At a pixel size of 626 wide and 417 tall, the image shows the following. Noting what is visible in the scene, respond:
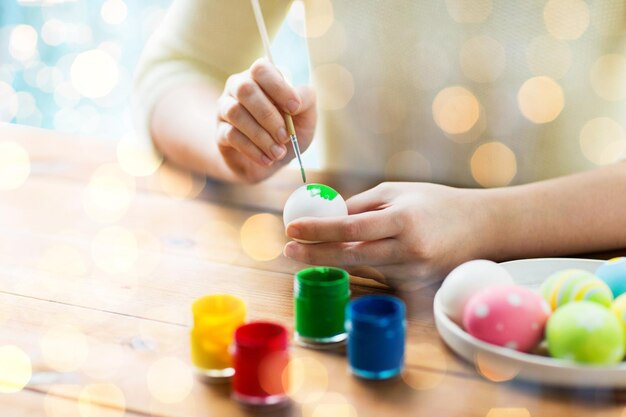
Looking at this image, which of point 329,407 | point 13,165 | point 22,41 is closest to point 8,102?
point 22,41

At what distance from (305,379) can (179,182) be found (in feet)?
2.14

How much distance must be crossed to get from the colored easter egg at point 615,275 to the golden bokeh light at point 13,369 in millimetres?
589

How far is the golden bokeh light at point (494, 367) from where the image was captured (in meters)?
0.70

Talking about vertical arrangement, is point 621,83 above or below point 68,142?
above

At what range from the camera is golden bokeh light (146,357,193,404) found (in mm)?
698

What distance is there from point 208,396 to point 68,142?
943 mm

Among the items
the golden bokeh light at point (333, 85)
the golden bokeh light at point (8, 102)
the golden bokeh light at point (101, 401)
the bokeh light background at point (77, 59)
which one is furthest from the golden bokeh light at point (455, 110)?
the golden bokeh light at point (8, 102)

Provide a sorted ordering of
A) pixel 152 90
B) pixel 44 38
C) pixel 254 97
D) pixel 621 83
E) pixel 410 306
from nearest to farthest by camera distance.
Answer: pixel 410 306 → pixel 254 97 → pixel 621 83 → pixel 152 90 → pixel 44 38

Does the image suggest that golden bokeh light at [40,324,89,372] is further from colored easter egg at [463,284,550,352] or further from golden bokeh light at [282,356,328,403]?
colored easter egg at [463,284,550,352]

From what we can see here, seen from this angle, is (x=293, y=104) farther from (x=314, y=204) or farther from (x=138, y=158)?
(x=138, y=158)

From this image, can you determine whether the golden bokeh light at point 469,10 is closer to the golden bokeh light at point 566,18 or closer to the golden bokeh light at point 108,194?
the golden bokeh light at point 566,18

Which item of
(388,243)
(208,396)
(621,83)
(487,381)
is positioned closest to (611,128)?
(621,83)

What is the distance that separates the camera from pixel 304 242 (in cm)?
91

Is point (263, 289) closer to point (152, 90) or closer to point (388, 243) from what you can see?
point (388, 243)
